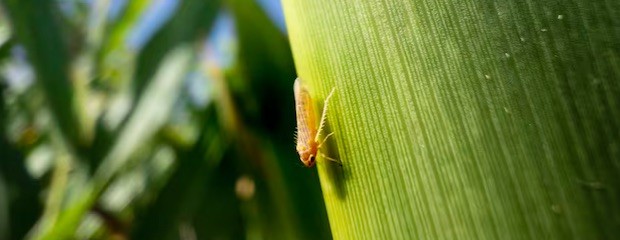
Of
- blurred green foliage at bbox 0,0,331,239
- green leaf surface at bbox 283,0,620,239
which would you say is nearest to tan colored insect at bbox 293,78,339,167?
green leaf surface at bbox 283,0,620,239

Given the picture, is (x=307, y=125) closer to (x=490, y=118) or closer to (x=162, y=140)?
(x=490, y=118)

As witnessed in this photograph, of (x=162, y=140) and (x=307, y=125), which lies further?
(x=162, y=140)

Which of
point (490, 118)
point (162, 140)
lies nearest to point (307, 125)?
point (490, 118)

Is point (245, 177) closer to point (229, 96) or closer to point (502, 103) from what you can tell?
point (229, 96)

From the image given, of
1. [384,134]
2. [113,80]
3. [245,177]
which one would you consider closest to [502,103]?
[384,134]

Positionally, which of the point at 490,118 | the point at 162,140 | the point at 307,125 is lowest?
the point at 162,140

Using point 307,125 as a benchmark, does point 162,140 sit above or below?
below

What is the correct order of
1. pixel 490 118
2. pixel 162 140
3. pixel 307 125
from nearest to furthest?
pixel 490 118
pixel 307 125
pixel 162 140
